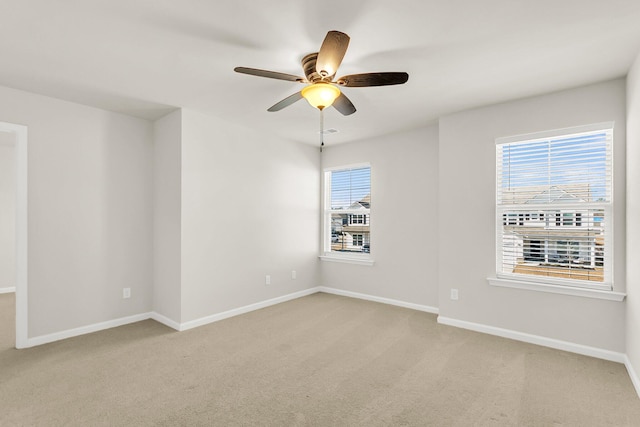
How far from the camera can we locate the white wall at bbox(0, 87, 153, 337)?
3250mm

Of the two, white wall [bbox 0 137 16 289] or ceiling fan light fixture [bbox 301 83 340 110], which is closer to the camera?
ceiling fan light fixture [bbox 301 83 340 110]

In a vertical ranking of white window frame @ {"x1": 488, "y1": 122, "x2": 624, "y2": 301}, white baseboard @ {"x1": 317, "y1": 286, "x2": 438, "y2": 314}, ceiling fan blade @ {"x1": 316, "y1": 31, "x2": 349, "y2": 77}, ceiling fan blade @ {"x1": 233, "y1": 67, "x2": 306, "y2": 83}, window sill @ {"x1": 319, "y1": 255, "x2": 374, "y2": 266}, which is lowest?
white baseboard @ {"x1": 317, "y1": 286, "x2": 438, "y2": 314}

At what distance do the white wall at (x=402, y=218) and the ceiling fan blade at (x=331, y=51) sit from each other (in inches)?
104

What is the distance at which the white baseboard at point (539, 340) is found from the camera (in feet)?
9.57

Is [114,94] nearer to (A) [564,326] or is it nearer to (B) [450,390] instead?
(B) [450,390]

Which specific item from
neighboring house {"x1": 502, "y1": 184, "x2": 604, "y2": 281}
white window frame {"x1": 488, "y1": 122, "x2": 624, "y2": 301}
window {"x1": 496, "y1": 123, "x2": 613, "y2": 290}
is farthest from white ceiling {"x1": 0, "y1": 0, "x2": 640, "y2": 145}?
neighboring house {"x1": 502, "y1": 184, "x2": 604, "y2": 281}

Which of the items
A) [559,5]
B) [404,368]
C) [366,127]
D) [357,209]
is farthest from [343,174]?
[559,5]

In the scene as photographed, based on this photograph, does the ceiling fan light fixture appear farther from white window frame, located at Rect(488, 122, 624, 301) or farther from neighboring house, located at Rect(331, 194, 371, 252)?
neighboring house, located at Rect(331, 194, 371, 252)

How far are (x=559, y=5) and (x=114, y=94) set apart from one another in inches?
147

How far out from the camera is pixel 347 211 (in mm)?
5387

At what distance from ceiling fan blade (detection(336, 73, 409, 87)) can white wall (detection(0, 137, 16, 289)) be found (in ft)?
20.2

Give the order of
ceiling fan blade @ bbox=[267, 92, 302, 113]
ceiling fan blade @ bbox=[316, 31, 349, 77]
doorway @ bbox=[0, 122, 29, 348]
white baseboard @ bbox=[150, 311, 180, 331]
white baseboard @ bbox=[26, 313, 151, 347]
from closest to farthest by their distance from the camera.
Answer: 1. ceiling fan blade @ bbox=[316, 31, 349, 77]
2. ceiling fan blade @ bbox=[267, 92, 302, 113]
3. doorway @ bbox=[0, 122, 29, 348]
4. white baseboard @ bbox=[26, 313, 151, 347]
5. white baseboard @ bbox=[150, 311, 180, 331]

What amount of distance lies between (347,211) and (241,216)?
6.01 feet

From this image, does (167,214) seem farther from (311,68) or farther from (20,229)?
(311,68)
